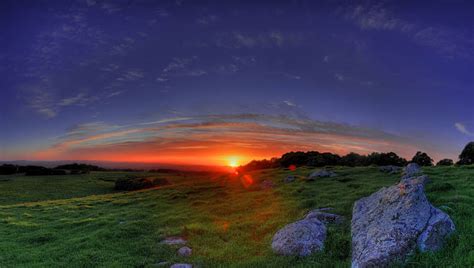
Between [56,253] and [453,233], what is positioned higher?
[453,233]

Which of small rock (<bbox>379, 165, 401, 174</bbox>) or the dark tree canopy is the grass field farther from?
the dark tree canopy

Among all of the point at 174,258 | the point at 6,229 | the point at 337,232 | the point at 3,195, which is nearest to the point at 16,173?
the point at 3,195

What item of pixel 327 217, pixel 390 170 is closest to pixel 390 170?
pixel 390 170

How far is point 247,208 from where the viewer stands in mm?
27672

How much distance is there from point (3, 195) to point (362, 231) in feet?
231

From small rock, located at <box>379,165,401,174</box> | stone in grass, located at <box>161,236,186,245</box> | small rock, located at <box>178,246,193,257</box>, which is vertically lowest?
stone in grass, located at <box>161,236,186,245</box>

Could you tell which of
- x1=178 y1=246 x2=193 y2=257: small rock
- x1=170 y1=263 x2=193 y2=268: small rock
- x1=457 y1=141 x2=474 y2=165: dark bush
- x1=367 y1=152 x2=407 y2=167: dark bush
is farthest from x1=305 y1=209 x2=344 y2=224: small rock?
x1=367 y1=152 x2=407 y2=167: dark bush

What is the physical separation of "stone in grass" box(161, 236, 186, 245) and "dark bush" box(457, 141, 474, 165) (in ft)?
207

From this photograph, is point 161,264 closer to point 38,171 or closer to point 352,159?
point 352,159

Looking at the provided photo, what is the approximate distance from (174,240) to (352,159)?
75707mm

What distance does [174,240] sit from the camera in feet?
62.5

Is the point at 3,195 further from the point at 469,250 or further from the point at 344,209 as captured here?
the point at 469,250

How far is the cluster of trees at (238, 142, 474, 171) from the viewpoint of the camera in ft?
201

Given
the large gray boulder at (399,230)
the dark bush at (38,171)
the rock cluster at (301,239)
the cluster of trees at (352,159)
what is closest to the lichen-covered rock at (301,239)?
the rock cluster at (301,239)
